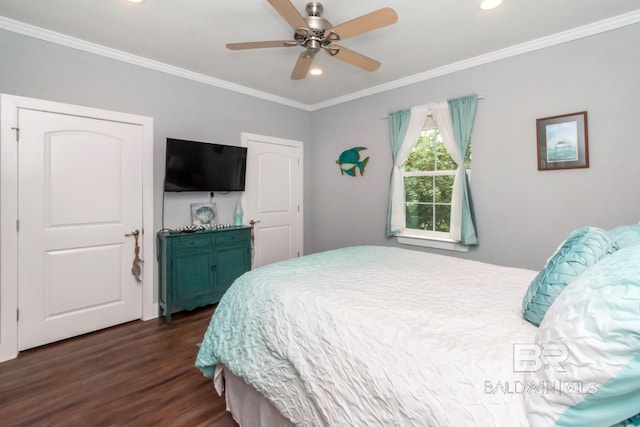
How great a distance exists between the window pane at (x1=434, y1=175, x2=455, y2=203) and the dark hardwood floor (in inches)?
110

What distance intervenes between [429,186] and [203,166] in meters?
2.52

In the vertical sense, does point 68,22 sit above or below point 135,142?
above

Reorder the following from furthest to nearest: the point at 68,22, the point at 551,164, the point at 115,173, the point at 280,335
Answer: the point at 115,173 → the point at 551,164 → the point at 68,22 → the point at 280,335

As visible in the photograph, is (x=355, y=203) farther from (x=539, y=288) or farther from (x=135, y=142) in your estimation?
(x=539, y=288)

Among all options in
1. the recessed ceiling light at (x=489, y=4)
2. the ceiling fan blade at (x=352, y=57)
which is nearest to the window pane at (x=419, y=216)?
the ceiling fan blade at (x=352, y=57)

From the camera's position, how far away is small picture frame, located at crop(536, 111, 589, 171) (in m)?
2.48

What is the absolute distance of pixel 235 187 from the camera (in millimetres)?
3629

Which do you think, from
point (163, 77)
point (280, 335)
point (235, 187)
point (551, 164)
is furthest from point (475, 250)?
point (163, 77)

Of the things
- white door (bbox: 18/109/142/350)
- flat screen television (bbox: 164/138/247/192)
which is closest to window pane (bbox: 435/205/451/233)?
flat screen television (bbox: 164/138/247/192)

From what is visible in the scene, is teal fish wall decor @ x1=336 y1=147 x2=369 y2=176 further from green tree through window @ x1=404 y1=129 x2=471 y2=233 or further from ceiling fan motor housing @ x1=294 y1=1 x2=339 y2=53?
ceiling fan motor housing @ x1=294 y1=1 x2=339 y2=53

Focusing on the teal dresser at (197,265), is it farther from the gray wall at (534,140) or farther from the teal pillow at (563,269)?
the teal pillow at (563,269)

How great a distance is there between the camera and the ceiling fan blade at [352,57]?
215cm

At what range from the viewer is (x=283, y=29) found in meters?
2.46

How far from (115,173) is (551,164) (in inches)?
156
